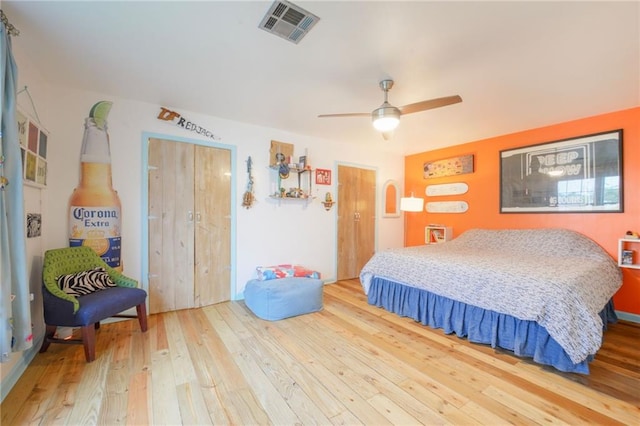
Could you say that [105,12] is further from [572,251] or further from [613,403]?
[572,251]

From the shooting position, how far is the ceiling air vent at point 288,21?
1592mm

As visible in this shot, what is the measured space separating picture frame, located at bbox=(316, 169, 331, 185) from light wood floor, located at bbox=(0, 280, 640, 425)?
7.71 feet

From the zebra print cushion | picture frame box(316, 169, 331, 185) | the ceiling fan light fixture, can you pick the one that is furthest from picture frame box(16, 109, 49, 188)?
picture frame box(316, 169, 331, 185)

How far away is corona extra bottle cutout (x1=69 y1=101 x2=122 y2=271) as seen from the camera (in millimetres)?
2627

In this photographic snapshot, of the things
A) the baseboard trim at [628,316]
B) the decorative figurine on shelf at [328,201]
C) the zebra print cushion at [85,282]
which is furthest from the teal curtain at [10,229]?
the baseboard trim at [628,316]

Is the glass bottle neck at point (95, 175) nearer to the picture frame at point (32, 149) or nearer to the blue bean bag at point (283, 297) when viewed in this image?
the picture frame at point (32, 149)

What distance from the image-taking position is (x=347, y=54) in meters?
2.03

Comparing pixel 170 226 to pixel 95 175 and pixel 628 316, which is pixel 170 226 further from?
pixel 628 316

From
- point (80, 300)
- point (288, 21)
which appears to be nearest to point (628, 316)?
point (288, 21)

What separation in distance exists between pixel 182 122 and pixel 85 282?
1939 millimetres

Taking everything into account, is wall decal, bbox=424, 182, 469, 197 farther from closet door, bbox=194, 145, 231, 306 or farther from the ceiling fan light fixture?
closet door, bbox=194, 145, 231, 306

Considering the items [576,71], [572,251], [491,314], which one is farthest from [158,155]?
[572,251]

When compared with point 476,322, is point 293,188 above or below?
above

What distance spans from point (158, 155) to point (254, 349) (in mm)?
2369
